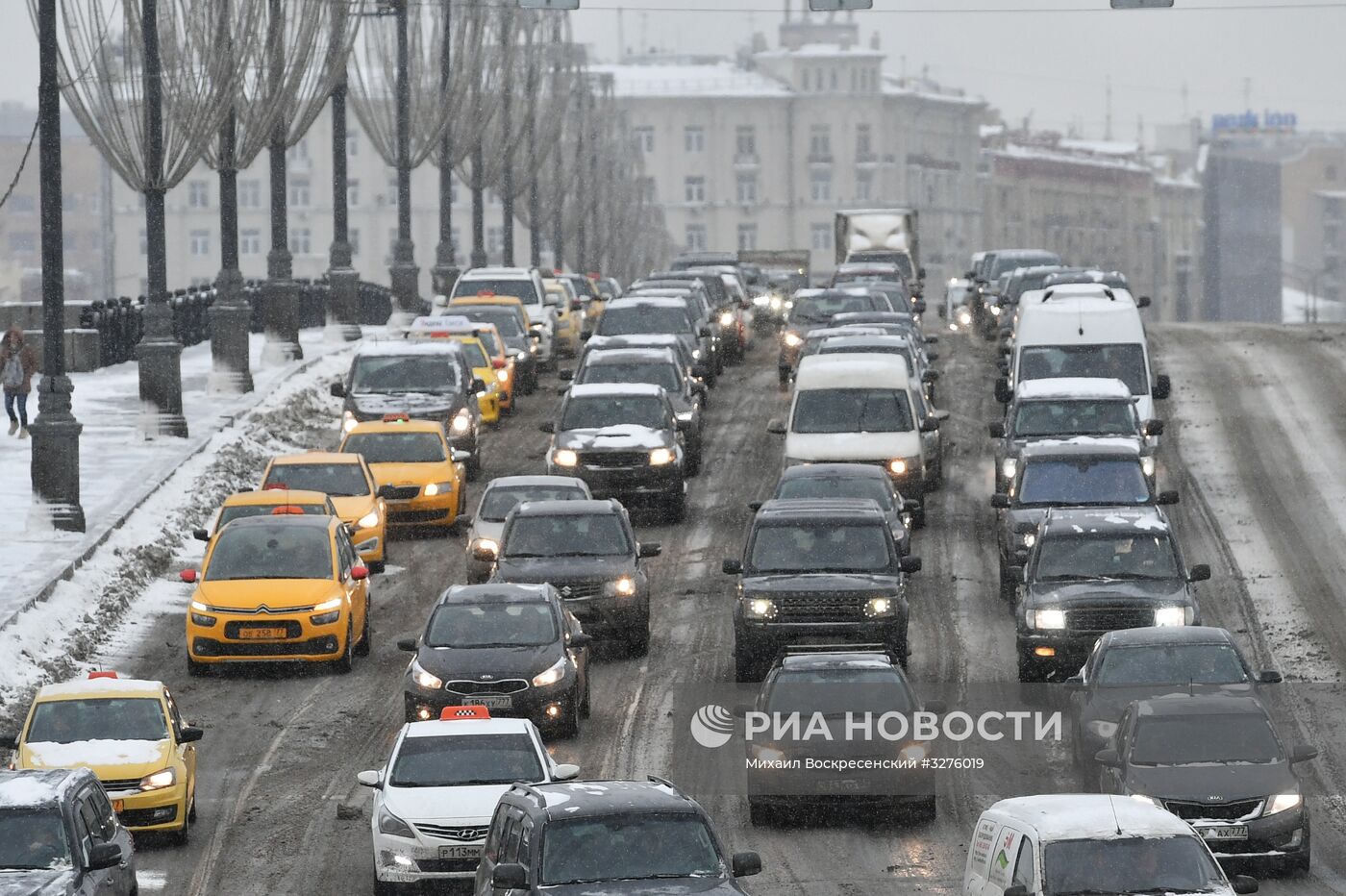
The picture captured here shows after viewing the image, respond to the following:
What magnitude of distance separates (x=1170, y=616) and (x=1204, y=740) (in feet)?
17.0

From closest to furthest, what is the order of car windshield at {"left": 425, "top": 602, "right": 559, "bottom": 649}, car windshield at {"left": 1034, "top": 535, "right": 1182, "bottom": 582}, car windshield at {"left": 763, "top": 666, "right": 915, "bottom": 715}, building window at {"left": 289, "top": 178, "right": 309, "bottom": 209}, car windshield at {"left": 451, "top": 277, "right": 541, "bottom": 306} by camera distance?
car windshield at {"left": 763, "top": 666, "right": 915, "bottom": 715} → car windshield at {"left": 425, "top": 602, "right": 559, "bottom": 649} → car windshield at {"left": 1034, "top": 535, "right": 1182, "bottom": 582} → car windshield at {"left": 451, "top": 277, "right": 541, "bottom": 306} → building window at {"left": 289, "top": 178, "right": 309, "bottom": 209}

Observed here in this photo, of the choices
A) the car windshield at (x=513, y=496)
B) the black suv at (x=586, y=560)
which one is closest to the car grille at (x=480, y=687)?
the black suv at (x=586, y=560)

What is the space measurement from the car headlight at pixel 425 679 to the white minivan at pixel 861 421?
11.1 metres

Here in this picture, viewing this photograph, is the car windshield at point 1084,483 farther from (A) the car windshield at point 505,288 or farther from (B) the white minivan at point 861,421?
(A) the car windshield at point 505,288

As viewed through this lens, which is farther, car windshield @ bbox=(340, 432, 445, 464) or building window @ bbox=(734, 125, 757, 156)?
building window @ bbox=(734, 125, 757, 156)

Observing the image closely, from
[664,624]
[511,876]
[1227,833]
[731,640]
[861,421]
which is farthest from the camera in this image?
[861,421]

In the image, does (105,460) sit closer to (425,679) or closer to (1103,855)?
(425,679)

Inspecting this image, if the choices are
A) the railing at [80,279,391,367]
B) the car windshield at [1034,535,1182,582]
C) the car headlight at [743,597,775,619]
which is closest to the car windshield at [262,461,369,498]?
the car headlight at [743,597,775,619]

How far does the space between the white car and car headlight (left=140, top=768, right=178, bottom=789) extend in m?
1.97

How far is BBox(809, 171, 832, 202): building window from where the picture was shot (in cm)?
17838

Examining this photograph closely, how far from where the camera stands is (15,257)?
19175 cm

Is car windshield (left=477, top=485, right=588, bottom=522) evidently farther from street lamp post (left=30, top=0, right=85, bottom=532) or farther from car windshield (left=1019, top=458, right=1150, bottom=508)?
car windshield (left=1019, top=458, right=1150, bottom=508)

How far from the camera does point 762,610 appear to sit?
23.9 metres

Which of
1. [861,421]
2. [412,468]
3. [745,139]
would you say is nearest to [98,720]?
[412,468]
